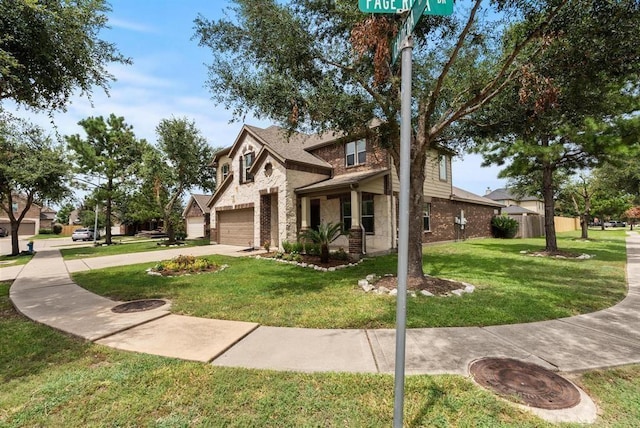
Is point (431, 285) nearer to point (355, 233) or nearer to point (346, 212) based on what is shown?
point (355, 233)

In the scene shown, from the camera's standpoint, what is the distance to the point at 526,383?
3.09m

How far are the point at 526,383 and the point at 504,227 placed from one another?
78.1ft

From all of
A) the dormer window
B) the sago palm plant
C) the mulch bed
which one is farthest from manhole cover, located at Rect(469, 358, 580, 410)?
the dormer window

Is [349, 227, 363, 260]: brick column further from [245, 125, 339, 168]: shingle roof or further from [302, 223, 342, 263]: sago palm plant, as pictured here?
[245, 125, 339, 168]: shingle roof

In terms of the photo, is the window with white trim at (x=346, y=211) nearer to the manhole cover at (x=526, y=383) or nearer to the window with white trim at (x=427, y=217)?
the window with white trim at (x=427, y=217)

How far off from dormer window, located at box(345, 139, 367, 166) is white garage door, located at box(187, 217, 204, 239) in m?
20.0

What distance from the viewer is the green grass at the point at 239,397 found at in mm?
2555

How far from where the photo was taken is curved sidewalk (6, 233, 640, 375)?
3.55m

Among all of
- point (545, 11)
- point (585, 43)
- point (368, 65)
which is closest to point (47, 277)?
point (368, 65)

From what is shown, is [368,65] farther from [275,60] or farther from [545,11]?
[545,11]

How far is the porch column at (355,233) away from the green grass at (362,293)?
1114 mm

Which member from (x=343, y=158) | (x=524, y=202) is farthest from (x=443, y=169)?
(x=524, y=202)

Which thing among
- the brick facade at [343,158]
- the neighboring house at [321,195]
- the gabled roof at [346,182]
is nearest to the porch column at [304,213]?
the neighboring house at [321,195]

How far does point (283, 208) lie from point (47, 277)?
906 cm
